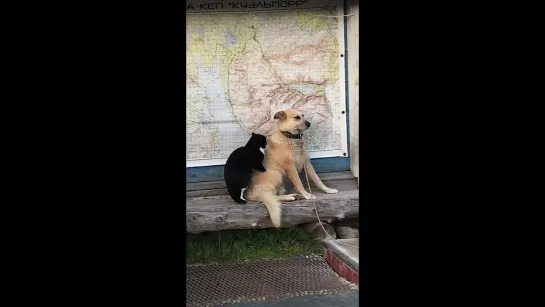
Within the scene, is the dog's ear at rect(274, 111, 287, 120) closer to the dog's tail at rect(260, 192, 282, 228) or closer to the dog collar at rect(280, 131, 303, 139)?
the dog collar at rect(280, 131, 303, 139)

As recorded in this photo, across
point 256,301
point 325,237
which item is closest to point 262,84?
point 325,237

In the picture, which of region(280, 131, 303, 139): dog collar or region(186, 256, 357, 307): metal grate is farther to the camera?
region(280, 131, 303, 139): dog collar

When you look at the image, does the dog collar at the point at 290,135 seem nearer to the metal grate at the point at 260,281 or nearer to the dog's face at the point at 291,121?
the dog's face at the point at 291,121

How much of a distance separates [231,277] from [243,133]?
887mm

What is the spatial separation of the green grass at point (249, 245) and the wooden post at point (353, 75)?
0.55 m

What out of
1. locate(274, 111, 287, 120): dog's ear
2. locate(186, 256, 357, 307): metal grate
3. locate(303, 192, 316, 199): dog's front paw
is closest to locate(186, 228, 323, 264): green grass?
locate(186, 256, 357, 307): metal grate

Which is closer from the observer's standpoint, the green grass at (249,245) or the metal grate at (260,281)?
the metal grate at (260,281)

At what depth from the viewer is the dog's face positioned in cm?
403

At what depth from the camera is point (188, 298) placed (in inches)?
140

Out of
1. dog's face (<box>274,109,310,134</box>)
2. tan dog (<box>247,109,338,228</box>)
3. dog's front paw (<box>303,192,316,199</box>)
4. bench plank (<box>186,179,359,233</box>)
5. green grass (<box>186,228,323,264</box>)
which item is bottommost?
green grass (<box>186,228,323,264</box>)

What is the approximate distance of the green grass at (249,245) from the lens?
399 centimetres

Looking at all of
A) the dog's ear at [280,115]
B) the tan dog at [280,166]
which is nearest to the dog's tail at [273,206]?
the tan dog at [280,166]

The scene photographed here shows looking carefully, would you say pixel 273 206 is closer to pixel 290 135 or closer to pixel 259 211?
pixel 259 211

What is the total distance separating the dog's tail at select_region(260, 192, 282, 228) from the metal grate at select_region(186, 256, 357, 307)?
0.85ft
